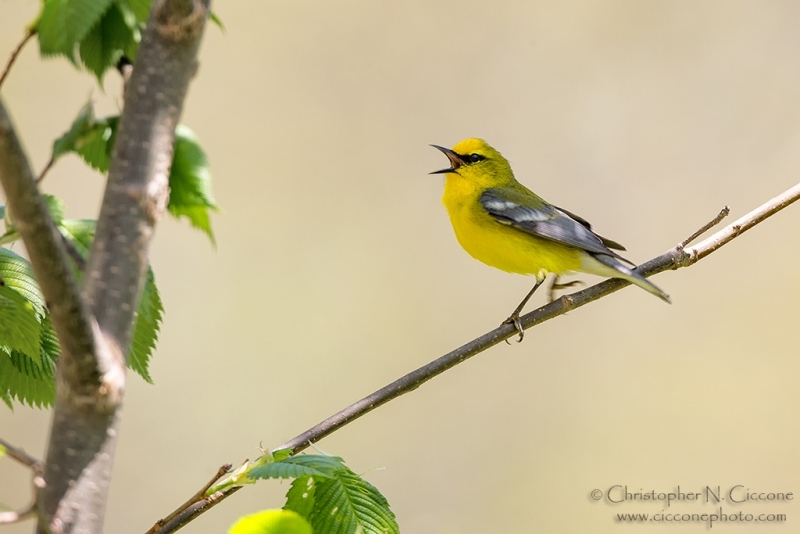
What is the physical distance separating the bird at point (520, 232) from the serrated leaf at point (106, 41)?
5.85 feet

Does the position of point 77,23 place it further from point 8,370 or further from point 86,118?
point 8,370

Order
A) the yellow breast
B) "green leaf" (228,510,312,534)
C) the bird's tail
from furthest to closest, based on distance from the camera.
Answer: the yellow breast < the bird's tail < "green leaf" (228,510,312,534)

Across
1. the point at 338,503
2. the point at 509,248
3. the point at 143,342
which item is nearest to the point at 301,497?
the point at 338,503

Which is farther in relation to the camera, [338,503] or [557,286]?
[557,286]

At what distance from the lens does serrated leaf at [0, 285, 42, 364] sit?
2.81 feet

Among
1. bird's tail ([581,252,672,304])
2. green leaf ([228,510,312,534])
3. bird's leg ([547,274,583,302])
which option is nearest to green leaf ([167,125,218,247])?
green leaf ([228,510,312,534])

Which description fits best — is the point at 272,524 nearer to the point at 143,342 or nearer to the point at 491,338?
the point at 143,342

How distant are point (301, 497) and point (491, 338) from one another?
0.54m

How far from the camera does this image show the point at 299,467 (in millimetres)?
765

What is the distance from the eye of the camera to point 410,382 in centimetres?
112

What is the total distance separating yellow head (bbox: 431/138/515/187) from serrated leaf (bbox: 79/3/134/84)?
2.15 meters

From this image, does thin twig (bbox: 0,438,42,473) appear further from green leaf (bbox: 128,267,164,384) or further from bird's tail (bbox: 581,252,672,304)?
bird's tail (bbox: 581,252,672,304)

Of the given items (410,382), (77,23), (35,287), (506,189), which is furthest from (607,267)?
(77,23)

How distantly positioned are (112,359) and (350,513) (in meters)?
0.40
